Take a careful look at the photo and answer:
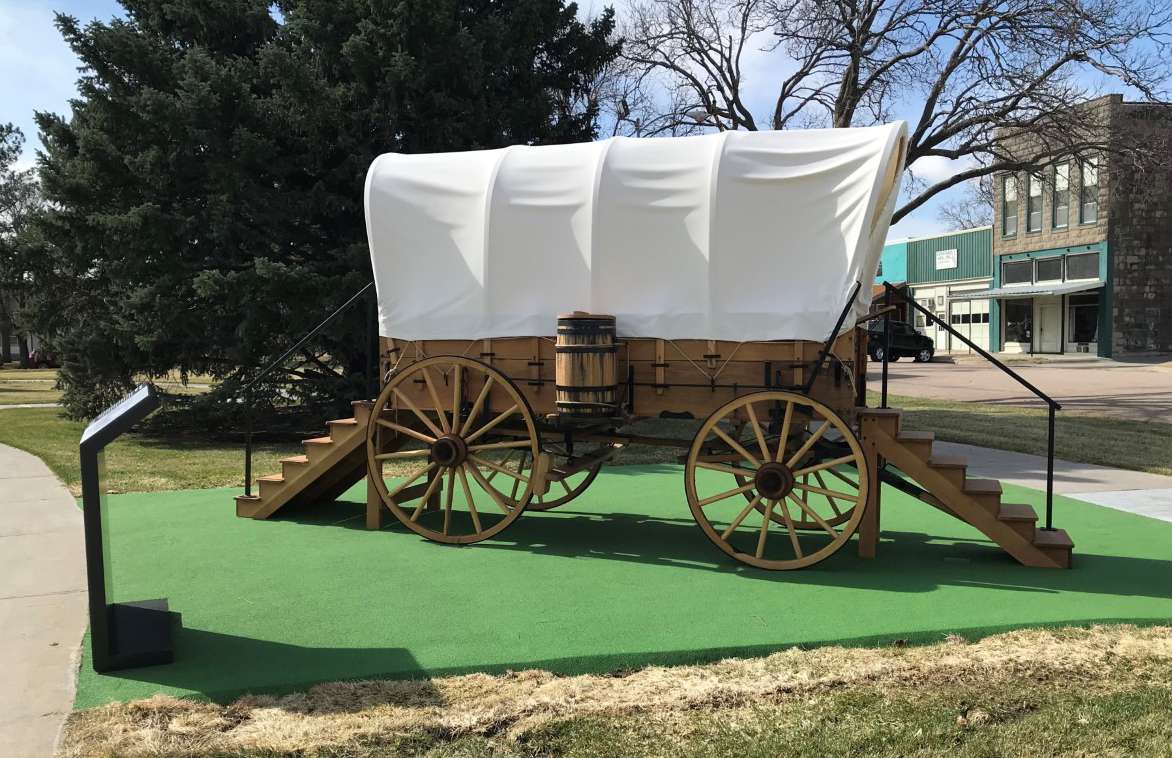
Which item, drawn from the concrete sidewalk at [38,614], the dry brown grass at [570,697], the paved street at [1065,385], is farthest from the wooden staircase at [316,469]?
the paved street at [1065,385]

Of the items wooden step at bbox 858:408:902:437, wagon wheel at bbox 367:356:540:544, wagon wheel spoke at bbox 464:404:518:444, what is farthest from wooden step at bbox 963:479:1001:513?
wagon wheel spoke at bbox 464:404:518:444

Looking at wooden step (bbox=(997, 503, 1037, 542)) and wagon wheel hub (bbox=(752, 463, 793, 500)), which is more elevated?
wagon wheel hub (bbox=(752, 463, 793, 500))

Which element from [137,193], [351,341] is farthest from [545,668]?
[137,193]

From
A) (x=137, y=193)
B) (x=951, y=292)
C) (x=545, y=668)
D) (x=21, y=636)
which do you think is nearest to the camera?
(x=545, y=668)

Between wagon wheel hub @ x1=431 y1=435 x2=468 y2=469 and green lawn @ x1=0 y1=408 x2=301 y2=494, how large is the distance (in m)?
3.11

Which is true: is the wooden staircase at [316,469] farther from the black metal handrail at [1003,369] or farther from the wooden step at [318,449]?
the black metal handrail at [1003,369]

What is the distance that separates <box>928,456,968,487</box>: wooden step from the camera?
18.4 feet

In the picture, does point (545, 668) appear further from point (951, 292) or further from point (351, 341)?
point (951, 292)

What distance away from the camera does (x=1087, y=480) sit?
353 inches

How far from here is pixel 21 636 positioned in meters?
4.44

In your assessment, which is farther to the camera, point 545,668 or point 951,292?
point 951,292

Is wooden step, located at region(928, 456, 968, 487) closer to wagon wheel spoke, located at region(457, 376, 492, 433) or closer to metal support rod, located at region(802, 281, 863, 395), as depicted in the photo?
metal support rod, located at region(802, 281, 863, 395)

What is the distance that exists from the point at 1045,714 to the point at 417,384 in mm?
4529

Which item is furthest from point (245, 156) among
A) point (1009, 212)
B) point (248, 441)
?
point (1009, 212)
